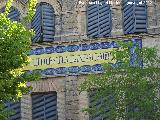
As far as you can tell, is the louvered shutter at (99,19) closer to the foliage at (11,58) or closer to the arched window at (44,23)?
the arched window at (44,23)

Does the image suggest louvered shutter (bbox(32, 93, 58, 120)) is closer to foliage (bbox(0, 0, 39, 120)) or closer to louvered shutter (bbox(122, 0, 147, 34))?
louvered shutter (bbox(122, 0, 147, 34))

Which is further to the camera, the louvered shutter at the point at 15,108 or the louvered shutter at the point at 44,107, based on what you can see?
the louvered shutter at the point at 15,108

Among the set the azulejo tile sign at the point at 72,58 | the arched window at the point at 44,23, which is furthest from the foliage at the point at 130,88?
the arched window at the point at 44,23

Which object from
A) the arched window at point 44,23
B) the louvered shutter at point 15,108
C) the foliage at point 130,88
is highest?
the arched window at point 44,23

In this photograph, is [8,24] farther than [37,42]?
No

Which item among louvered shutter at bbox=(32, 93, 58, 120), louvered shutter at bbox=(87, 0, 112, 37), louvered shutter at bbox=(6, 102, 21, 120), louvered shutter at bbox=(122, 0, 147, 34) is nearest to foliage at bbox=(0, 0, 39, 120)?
louvered shutter at bbox=(32, 93, 58, 120)

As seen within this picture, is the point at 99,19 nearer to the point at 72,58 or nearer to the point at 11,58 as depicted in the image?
the point at 72,58

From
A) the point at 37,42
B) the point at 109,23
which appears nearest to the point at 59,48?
the point at 37,42

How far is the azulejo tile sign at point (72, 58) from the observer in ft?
72.0

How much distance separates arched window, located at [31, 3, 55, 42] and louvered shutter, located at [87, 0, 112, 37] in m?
1.72

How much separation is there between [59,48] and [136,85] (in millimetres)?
6640

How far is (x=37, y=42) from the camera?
22.9 m

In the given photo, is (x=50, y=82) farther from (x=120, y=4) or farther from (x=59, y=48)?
(x=120, y=4)

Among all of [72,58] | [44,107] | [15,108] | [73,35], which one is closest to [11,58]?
[72,58]
